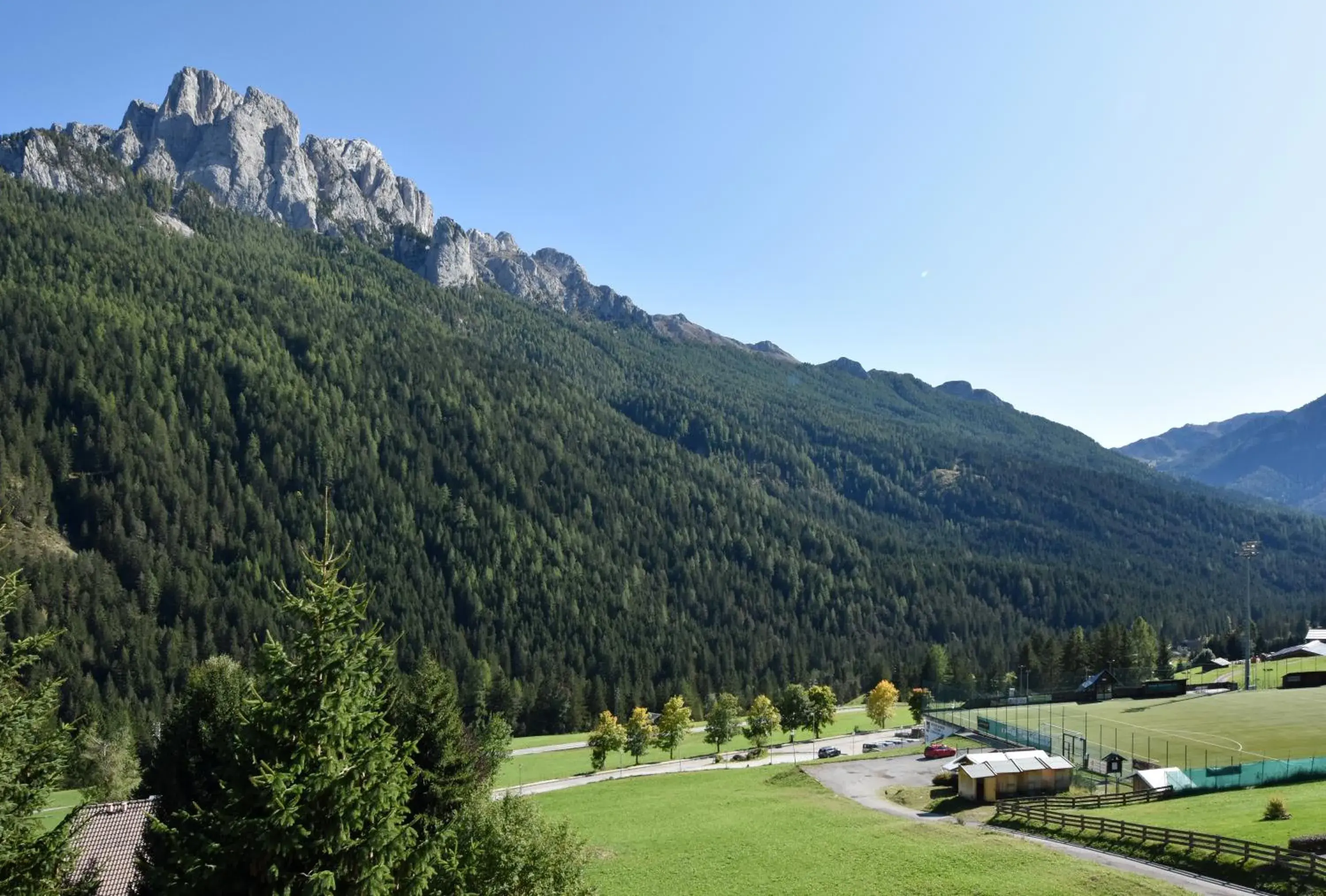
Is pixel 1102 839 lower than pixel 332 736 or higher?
lower

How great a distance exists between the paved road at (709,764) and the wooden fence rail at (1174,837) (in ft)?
97.8

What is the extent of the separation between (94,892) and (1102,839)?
44.4 meters

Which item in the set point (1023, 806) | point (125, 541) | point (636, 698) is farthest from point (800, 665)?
point (125, 541)

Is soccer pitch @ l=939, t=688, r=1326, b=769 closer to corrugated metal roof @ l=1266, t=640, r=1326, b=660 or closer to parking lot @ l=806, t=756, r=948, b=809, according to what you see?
parking lot @ l=806, t=756, r=948, b=809

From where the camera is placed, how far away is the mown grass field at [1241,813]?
36562mm

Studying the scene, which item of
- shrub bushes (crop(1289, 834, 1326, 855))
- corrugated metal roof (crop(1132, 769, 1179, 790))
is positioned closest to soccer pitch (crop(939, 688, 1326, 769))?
corrugated metal roof (crop(1132, 769, 1179, 790))

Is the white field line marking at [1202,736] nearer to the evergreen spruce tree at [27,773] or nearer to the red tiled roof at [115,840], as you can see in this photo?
the red tiled roof at [115,840]

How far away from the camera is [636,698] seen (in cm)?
14588

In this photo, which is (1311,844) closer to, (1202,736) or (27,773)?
(27,773)

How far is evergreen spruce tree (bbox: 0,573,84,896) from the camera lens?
55.4 feet

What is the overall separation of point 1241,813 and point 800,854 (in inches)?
929

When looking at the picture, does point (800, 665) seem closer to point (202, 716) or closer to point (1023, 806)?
point (1023, 806)

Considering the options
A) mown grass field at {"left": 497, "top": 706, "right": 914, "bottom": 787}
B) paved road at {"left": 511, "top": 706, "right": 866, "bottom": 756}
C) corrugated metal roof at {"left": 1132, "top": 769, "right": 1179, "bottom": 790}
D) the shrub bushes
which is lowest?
paved road at {"left": 511, "top": 706, "right": 866, "bottom": 756}

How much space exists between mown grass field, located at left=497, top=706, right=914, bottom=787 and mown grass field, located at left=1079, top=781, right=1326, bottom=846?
59188mm
